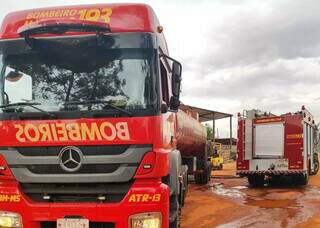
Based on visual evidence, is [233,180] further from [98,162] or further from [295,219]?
[98,162]

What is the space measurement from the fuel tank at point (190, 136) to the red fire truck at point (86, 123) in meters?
4.62

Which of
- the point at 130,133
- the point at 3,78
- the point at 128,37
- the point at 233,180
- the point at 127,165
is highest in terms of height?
the point at 128,37

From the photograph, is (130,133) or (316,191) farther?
(316,191)

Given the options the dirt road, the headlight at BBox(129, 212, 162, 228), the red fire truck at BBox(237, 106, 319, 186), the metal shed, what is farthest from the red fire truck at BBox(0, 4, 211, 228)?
the metal shed

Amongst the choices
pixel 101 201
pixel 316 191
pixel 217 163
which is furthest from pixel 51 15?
pixel 217 163

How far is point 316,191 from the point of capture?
17500mm

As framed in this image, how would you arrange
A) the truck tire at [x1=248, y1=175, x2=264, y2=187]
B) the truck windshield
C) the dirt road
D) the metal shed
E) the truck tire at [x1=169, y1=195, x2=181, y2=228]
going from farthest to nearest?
the metal shed
the truck tire at [x1=248, y1=175, x2=264, y2=187]
the dirt road
the truck tire at [x1=169, y1=195, x2=181, y2=228]
the truck windshield

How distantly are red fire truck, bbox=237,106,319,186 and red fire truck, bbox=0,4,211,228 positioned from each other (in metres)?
12.8

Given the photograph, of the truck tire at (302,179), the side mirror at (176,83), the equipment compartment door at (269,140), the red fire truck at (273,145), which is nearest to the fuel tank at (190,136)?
the red fire truck at (273,145)

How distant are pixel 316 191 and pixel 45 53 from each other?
1360 cm

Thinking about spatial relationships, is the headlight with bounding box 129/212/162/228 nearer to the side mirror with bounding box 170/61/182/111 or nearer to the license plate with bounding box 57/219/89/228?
the license plate with bounding box 57/219/89/228

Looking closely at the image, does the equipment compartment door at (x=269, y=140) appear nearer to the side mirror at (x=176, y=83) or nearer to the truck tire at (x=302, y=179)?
the truck tire at (x=302, y=179)

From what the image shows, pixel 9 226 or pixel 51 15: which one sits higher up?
pixel 51 15

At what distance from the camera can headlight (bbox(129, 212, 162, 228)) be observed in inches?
233
